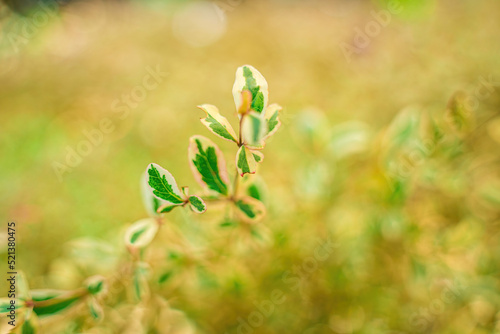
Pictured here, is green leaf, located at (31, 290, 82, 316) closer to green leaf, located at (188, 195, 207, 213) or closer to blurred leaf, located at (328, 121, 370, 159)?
green leaf, located at (188, 195, 207, 213)

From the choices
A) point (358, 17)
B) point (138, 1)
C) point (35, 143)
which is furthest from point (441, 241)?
point (138, 1)

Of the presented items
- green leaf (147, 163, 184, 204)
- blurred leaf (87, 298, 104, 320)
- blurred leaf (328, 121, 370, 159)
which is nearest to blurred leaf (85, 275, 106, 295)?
blurred leaf (87, 298, 104, 320)

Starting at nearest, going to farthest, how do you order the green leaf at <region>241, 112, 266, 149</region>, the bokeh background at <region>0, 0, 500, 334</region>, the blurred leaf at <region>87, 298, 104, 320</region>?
the green leaf at <region>241, 112, 266, 149</region>, the blurred leaf at <region>87, 298, 104, 320</region>, the bokeh background at <region>0, 0, 500, 334</region>

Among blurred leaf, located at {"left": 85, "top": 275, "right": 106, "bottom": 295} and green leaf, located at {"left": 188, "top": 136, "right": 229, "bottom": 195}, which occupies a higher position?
green leaf, located at {"left": 188, "top": 136, "right": 229, "bottom": 195}

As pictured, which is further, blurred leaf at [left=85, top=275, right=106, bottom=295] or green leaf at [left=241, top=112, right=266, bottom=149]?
blurred leaf at [left=85, top=275, right=106, bottom=295]

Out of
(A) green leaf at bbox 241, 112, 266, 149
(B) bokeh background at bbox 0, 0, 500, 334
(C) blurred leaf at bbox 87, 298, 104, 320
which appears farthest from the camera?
(B) bokeh background at bbox 0, 0, 500, 334

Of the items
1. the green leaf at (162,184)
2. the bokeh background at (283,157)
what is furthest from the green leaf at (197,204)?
the bokeh background at (283,157)
